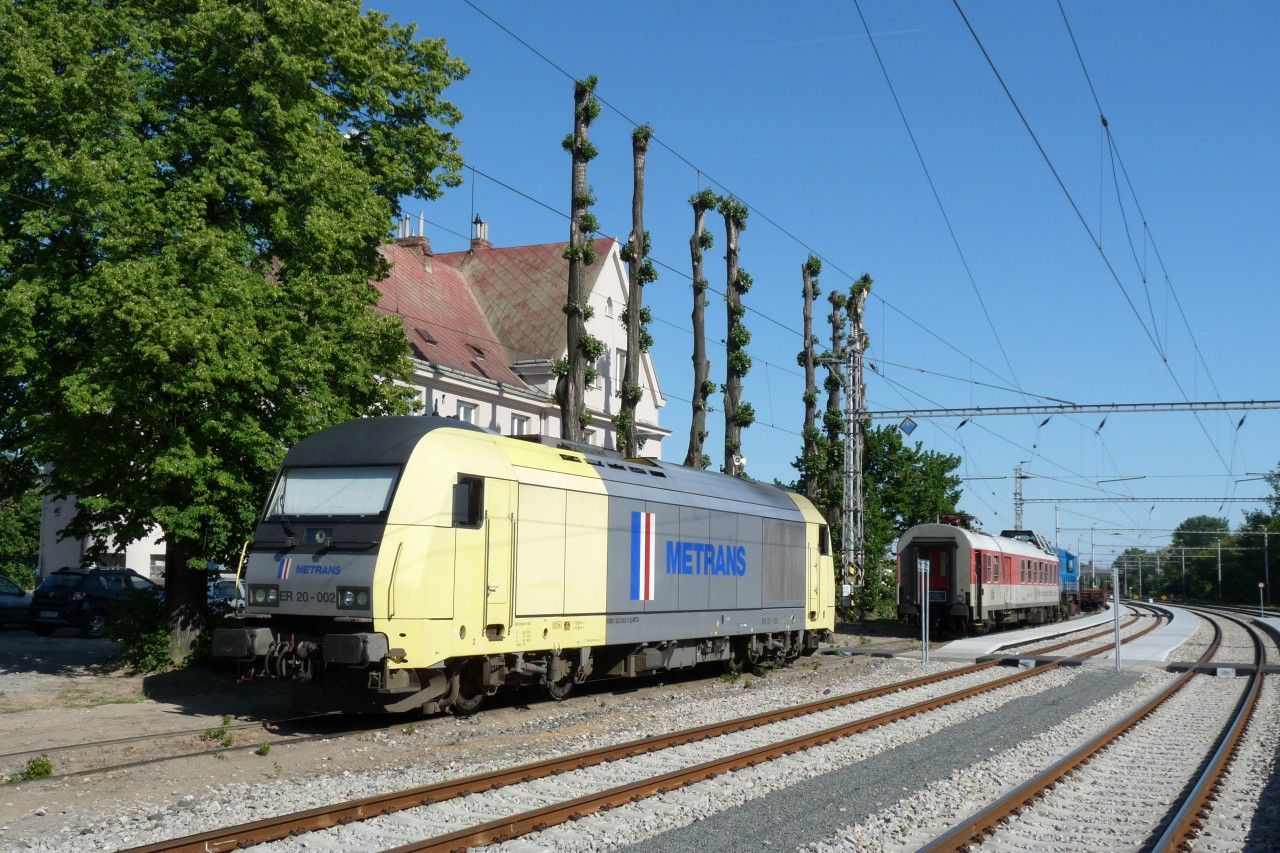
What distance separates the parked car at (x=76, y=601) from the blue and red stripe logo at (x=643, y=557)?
1491cm

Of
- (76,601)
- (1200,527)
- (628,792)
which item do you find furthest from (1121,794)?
(1200,527)

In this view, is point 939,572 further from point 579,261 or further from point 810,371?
point 579,261

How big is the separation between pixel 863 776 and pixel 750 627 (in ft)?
34.3

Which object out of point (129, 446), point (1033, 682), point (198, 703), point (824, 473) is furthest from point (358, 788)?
point (824, 473)

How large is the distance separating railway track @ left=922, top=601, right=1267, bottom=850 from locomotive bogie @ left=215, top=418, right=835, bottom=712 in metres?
6.53

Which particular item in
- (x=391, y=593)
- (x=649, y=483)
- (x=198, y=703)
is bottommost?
(x=198, y=703)

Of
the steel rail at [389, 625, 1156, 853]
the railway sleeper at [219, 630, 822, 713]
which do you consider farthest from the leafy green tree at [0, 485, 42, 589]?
the steel rail at [389, 625, 1156, 853]

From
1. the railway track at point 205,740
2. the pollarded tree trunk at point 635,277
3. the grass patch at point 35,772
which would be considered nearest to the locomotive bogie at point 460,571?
the railway track at point 205,740

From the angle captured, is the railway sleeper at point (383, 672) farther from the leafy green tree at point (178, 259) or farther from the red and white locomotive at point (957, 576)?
the red and white locomotive at point (957, 576)

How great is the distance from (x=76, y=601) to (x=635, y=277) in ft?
50.5

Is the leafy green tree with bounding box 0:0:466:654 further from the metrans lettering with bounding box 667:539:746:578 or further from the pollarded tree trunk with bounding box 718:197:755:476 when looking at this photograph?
the pollarded tree trunk with bounding box 718:197:755:476

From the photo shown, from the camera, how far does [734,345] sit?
35.8 metres

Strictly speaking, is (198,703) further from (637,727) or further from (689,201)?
(689,201)

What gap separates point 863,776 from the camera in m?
11.5
